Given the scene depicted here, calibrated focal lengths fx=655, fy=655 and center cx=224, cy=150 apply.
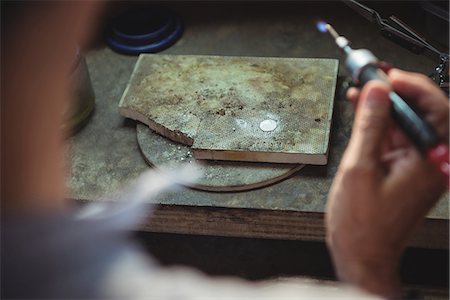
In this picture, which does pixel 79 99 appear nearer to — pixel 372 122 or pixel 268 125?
pixel 268 125

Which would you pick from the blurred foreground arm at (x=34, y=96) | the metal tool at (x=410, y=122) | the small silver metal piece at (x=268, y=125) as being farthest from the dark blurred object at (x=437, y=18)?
the blurred foreground arm at (x=34, y=96)

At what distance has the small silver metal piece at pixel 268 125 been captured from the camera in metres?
1.47

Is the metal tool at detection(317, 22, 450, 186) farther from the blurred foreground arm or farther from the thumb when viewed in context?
the blurred foreground arm

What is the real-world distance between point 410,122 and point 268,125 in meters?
0.70

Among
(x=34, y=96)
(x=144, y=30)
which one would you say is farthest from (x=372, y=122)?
(x=144, y=30)

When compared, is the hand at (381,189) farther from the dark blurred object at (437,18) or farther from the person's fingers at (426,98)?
the dark blurred object at (437,18)

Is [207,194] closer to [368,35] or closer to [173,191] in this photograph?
[173,191]

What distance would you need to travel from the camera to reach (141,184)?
1.50 metres

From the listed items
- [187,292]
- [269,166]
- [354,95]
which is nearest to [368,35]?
[269,166]

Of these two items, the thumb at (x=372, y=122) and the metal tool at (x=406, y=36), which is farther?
the metal tool at (x=406, y=36)

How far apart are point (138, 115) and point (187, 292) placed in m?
0.90

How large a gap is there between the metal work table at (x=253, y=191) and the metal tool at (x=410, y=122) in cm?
56

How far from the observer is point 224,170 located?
145 centimetres

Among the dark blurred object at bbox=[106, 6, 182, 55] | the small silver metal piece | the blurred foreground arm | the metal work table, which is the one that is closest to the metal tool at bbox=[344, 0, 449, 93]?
the metal work table
